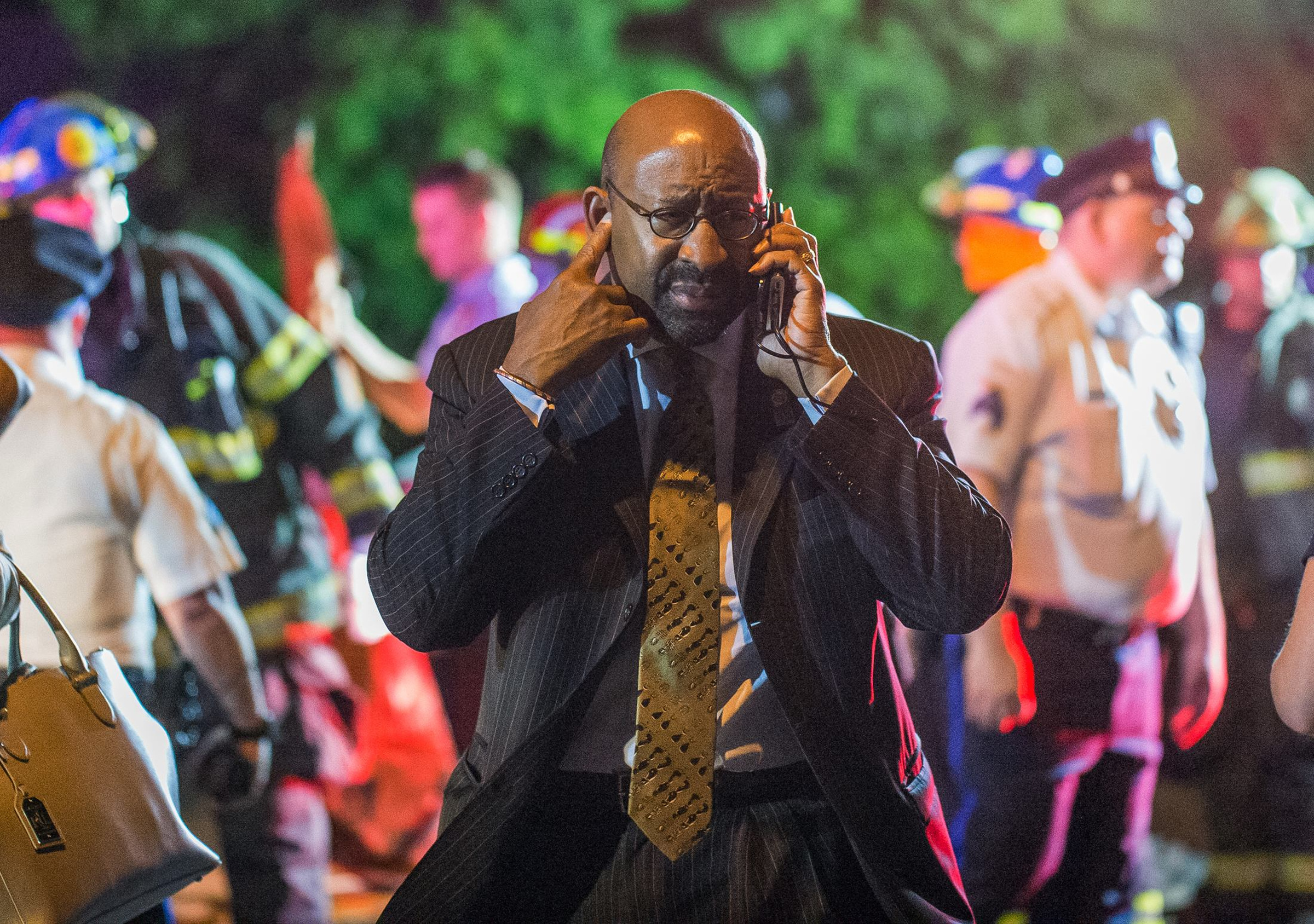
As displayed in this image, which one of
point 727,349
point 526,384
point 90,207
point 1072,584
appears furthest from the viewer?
point 1072,584

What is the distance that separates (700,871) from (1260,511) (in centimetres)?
353

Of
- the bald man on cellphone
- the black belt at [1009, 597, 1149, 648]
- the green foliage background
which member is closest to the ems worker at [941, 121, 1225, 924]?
the black belt at [1009, 597, 1149, 648]

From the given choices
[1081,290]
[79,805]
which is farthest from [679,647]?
[1081,290]

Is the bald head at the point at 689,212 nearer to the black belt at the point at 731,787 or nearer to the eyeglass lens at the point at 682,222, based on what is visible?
the eyeglass lens at the point at 682,222

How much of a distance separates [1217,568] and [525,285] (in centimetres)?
263

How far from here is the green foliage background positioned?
4.37 m

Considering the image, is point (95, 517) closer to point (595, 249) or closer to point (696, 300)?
point (595, 249)

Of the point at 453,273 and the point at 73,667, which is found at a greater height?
the point at 453,273

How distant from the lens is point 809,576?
1.87m

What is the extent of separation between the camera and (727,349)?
2.02 metres

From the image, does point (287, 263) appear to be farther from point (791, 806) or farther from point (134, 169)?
point (791, 806)

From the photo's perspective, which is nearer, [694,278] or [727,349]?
[694,278]

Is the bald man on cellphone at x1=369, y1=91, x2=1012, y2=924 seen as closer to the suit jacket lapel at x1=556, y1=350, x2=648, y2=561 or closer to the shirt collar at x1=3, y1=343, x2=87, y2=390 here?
the suit jacket lapel at x1=556, y1=350, x2=648, y2=561

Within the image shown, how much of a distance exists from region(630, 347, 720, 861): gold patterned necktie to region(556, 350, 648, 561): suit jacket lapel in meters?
0.02
